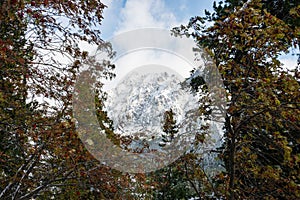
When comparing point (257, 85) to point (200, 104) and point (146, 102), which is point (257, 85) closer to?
point (200, 104)

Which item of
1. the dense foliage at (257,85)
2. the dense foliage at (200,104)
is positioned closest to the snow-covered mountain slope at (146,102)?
the dense foliage at (200,104)

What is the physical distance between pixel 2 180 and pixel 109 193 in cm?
170

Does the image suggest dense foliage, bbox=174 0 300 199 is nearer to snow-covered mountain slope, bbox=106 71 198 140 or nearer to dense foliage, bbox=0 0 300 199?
dense foliage, bbox=0 0 300 199

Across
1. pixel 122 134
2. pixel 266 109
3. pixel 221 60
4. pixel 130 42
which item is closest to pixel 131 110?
pixel 122 134

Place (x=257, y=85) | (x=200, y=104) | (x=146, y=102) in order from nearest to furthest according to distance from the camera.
Result: (x=257, y=85)
(x=200, y=104)
(x=146, y=102)

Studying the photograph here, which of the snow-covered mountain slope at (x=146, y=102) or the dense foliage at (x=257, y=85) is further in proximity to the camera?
the snow-covered mountain slope at (x=146, y=102)

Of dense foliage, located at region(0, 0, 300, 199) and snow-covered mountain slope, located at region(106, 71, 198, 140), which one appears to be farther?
snow-covered mountain slope, located at region(106, 71, 198, 140)

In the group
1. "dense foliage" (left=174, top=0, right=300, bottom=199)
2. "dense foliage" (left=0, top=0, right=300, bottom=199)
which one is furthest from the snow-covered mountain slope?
"dense foliage" (left=174, top=0, right=300, bottom=199)

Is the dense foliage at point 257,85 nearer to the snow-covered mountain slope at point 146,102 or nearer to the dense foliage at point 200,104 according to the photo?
the dense foliage at point 200,104

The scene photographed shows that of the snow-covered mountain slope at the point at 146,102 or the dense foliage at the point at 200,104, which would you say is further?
the snow-covered mountain slope at the point at 146,102

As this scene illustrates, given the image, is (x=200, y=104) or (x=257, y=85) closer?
(x=257, y=85)

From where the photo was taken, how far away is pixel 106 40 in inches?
171

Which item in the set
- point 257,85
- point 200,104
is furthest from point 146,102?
point 257,85

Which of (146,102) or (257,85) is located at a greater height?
(146,102)
